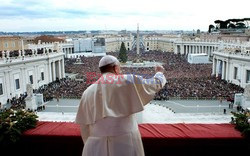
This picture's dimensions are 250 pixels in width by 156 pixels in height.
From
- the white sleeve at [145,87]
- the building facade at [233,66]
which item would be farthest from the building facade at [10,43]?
the white sleeve at [145,87]

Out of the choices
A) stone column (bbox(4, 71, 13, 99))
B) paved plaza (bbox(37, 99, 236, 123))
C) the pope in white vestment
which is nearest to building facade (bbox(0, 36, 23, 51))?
stone column (bbox(4, 71, 13, 99))


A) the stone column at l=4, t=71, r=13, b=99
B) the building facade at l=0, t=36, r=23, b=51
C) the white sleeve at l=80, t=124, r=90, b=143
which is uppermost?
the building facade at l=0, t=36, r=23, b=51

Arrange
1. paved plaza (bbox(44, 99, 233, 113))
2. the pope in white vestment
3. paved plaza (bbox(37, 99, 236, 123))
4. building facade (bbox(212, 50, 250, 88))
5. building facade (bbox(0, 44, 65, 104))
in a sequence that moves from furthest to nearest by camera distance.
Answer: building facade (bbox(212, 50, 250, 88)) → building facade (bbox(0, 44, 65, 104)) → paved plaza (bbox(44, 99, 233, 113)) → paved plaza (bbox(37, 99, 236, 123)) → the pope in white vestment

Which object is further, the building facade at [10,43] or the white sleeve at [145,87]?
the building facade at [10,43]

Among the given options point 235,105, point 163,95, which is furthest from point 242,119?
point 163,95

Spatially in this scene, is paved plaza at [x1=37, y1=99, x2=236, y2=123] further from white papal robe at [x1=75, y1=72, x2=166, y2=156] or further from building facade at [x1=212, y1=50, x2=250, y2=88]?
white papal robe at [x1=75, y1=72, x2=166, y2=156]

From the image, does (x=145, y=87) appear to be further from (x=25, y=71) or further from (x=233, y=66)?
(x=233, y=66)

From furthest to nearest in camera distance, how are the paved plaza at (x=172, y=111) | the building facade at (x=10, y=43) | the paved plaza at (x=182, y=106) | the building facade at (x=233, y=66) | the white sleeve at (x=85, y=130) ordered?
the building facade at (x=10, y=43) → the building facade at (x=233, y=66) → the paved plaza at (x=182, y=106) → the paved plaza at (x=172, y=111) → the white sleeve at (x=85, y=130)

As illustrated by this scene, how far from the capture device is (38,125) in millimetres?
4711

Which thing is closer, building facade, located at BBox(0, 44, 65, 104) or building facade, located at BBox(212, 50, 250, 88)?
building facade, located at BBox(0, 44, 65, 104)

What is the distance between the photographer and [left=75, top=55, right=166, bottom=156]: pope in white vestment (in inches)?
113

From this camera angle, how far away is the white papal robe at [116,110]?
9.41 feet

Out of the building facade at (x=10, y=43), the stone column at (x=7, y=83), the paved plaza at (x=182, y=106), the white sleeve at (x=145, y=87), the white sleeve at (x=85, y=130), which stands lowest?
the paved plaza at (x=182, y=106)

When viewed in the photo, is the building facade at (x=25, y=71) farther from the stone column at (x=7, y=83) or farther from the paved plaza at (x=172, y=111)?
the paved plaza at (x=172, y=111)
